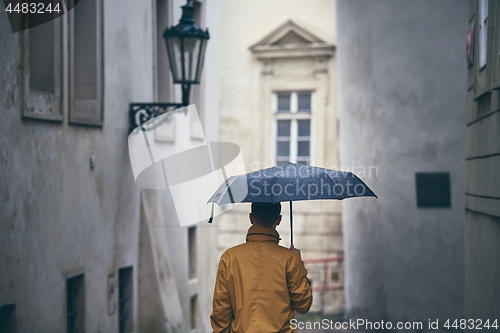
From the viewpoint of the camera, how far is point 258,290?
4.82m

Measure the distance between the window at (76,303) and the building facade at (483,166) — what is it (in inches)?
166

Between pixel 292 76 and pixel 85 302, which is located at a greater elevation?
pixel 292 76

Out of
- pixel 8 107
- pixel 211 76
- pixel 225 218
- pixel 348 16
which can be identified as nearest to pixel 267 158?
pixel 225 218

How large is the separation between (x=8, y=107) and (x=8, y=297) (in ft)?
5.43

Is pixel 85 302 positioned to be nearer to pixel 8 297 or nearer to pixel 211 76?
pixel 8 297

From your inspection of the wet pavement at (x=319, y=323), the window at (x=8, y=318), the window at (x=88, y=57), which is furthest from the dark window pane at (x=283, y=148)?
the window at (x=8, y=318)

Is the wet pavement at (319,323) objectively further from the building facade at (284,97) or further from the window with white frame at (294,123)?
the window with white frame at (294,123)

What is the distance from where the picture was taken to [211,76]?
52.7ft

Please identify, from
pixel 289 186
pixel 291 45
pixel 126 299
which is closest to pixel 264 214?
pixel 289 186

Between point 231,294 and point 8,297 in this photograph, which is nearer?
point 231,294

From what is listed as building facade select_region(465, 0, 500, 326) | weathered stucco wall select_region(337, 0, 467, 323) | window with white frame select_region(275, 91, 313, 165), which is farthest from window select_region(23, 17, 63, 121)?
window with white frame select_region(275, 91, 313, 165)

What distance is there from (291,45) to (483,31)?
40.3 ft

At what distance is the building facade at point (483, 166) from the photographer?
7.12m

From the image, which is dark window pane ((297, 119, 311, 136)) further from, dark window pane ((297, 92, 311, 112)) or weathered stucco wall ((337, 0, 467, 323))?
weathered stucco wall ((337, 0, 467, 323))
